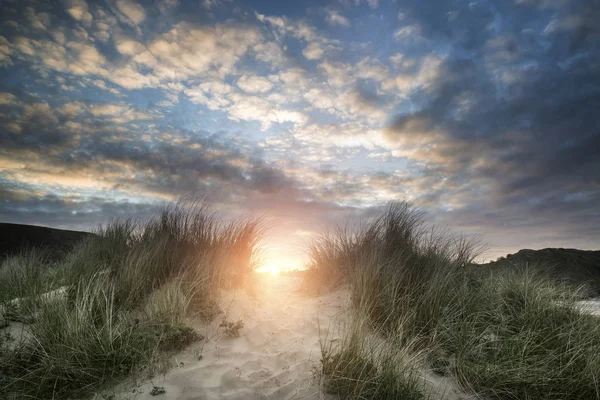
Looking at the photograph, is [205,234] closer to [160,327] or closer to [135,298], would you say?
[135,298]

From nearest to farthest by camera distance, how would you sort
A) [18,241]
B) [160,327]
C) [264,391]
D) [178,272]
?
1. [264,391]
2. [160,327]
3. [178,272]
4. [18,241]

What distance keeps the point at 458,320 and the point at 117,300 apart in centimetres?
495

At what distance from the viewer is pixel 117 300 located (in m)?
4.97

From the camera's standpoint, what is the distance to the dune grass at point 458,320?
145 inches

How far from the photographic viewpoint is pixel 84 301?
436 centimetres

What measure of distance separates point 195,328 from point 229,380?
114 cm

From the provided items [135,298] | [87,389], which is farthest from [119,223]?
[87,389]

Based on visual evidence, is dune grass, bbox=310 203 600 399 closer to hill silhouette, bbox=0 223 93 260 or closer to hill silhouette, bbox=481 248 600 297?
hill silhouette, bbox=481 248 600 297

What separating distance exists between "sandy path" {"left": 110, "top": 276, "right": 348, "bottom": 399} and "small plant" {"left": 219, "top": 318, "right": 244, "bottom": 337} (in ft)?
0.22

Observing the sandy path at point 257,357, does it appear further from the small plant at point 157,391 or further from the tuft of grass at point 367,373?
the tuft of grass at point 367,373

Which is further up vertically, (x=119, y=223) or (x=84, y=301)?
(x=119, y=223)

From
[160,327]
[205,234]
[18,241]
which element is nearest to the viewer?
[160,327]

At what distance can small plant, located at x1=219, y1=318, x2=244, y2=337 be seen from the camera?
184 inches

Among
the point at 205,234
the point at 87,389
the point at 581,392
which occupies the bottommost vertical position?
the point at 87,389
